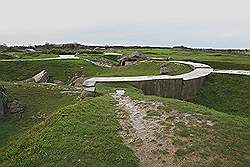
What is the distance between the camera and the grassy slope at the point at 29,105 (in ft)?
Answer: 66.3

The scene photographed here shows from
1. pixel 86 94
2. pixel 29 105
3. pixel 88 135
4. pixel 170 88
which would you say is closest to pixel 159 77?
pixel 170 88

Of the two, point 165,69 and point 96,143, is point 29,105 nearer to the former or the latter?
point 96,143

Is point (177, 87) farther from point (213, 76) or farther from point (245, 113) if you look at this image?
point (213, 76)

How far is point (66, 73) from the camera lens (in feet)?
139

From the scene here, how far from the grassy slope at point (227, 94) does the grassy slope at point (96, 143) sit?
1257 centimetres

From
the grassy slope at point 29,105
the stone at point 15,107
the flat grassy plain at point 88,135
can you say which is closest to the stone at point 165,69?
the flat grassy plain at point 88,135

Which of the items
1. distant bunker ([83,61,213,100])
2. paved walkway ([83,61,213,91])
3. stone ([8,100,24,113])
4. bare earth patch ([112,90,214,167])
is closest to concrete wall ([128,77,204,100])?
distant bunker ([83,61,213,100])

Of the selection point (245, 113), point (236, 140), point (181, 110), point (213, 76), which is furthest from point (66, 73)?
point (236, 140)

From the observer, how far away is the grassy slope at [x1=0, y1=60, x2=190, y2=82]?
39034 mm

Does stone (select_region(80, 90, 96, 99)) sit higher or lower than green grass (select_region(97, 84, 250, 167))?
higher

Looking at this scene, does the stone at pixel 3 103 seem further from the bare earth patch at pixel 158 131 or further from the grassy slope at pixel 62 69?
the grassy slope at pixel 62 69

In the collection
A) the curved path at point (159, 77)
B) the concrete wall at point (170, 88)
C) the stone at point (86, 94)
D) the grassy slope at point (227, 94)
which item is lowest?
the grassy slope at point (227, 94)

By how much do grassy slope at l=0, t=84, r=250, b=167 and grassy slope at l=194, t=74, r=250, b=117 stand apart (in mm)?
12572

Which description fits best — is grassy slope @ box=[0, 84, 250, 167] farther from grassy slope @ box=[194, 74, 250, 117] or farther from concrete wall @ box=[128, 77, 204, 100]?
grassy slope @ box=[194, 74, 250, 117]
